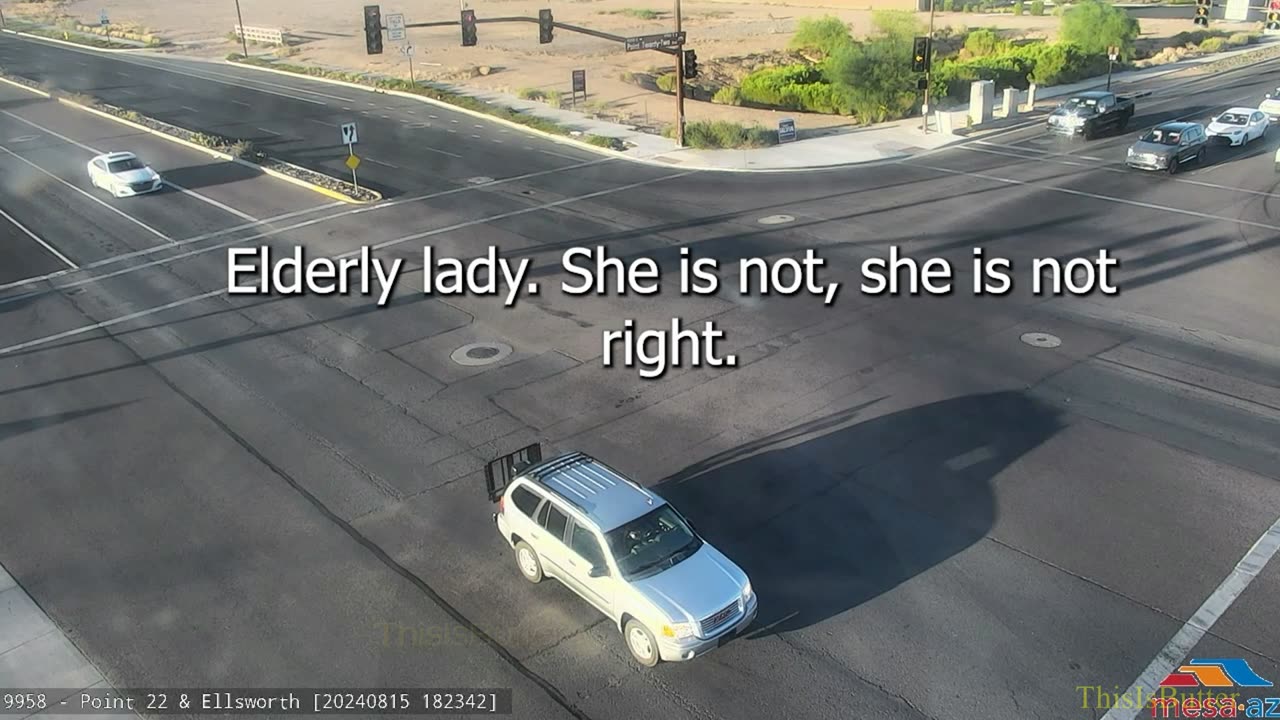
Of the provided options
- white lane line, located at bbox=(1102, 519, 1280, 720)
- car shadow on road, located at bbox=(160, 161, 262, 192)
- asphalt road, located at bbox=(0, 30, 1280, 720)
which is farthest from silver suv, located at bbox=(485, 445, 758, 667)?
car shadow on road, located at bbox=(160, 161, 262, 192)

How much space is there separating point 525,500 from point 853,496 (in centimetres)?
541

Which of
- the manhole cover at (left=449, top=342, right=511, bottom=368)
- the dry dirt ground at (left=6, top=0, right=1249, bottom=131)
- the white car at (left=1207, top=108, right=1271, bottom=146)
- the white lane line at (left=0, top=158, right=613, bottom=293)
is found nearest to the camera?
the manhole cover at (left=449, top=342, right=511, bottom=368)

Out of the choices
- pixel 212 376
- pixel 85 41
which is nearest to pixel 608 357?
pixel 212 376

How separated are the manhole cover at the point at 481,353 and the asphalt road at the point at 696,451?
1.56 feet

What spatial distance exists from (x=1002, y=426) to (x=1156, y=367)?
470 centimetres

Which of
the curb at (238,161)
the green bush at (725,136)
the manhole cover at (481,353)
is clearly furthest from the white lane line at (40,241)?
the green bush at (725,136)

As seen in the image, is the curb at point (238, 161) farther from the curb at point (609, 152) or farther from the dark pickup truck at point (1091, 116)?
the dark pickup truck at point (1091, 116)

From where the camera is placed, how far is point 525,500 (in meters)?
13.5

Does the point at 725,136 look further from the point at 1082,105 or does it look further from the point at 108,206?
the point at 108,206

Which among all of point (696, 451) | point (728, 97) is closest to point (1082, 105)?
point (728, 97)

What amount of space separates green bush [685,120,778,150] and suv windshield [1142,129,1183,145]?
14.9 metres

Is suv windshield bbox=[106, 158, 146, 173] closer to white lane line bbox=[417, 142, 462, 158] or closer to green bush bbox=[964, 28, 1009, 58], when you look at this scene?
white lane line bbox=[417, 142, 462, 158]

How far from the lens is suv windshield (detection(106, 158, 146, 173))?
119 feet

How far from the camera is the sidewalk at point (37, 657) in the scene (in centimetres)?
1198
